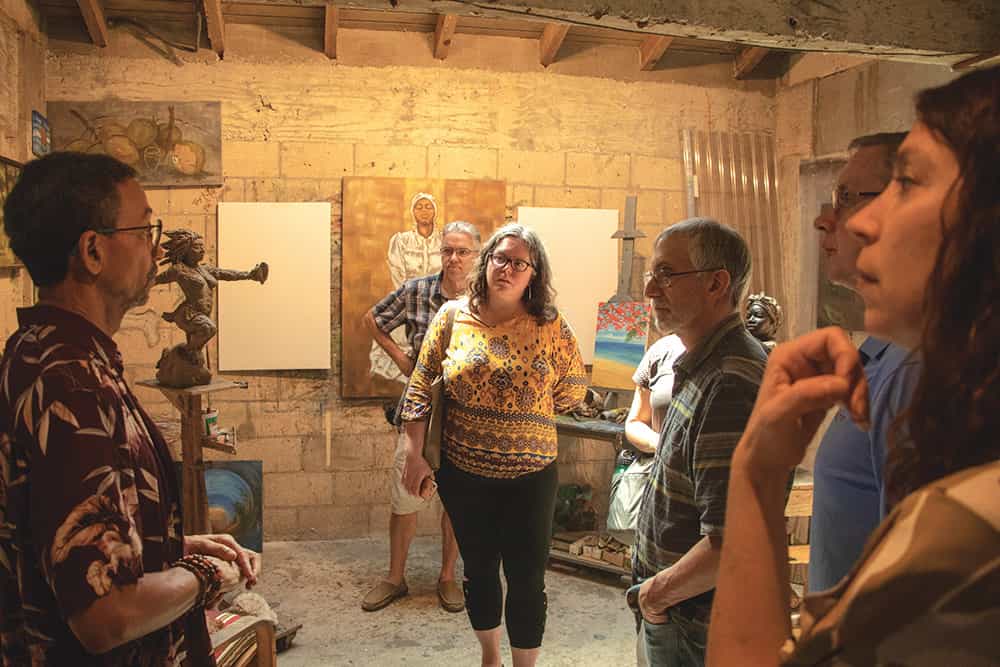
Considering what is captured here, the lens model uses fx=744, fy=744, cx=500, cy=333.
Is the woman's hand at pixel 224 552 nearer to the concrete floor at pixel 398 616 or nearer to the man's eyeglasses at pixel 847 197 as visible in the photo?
the man's eyeglasses at pixel 847 197

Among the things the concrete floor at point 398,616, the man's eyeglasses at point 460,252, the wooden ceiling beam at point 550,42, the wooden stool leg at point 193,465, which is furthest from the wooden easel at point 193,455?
the wooden ceiling beam at point 550,42

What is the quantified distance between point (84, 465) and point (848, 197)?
1.44m

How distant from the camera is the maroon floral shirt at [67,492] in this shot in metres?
1.13

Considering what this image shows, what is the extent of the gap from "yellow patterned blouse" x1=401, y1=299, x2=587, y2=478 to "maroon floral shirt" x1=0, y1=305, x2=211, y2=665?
57.4 inches

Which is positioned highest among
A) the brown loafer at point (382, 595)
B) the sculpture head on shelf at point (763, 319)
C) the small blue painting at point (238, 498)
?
the sculpture head on shelf at point (763, 319)

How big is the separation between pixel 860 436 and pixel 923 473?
0.64 metres

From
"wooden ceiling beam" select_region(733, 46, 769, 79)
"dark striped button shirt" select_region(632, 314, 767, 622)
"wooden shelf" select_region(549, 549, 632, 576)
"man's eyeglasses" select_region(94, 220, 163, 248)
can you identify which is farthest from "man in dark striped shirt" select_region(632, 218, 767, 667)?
"wooden ceiling beam" select_region(733, 46, 769, 79)

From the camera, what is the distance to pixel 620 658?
3.29 metres

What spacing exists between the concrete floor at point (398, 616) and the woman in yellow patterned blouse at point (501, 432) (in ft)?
1.94

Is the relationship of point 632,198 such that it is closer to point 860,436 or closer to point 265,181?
point 265,181

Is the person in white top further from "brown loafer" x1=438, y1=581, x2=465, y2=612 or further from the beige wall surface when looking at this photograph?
"brown loafer" x1=438, y1=581, x2=465, y2=612

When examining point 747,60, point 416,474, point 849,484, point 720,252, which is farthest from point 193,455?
point 747,60

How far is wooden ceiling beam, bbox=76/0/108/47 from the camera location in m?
3.97

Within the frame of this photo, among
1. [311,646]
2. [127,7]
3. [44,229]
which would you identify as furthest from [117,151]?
[44,229]
